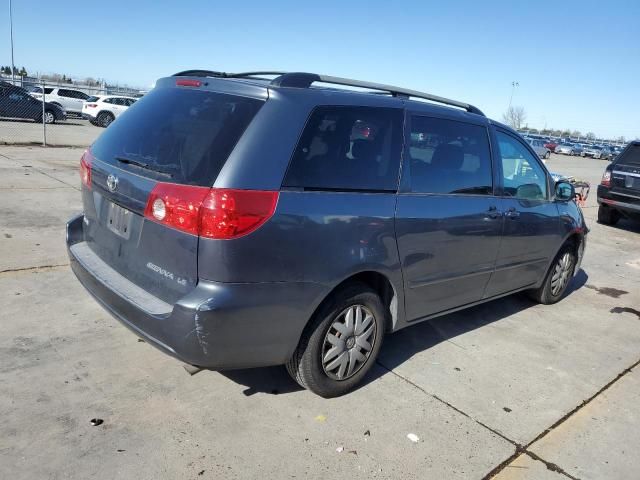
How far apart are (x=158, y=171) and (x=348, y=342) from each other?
1.51 m

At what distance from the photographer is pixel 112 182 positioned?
295cm

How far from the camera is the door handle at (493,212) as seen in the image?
3.99 m

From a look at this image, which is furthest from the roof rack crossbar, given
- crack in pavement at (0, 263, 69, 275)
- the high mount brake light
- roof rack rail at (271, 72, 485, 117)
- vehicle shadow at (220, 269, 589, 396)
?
crack in pavement at (0, 263, 69, 275)

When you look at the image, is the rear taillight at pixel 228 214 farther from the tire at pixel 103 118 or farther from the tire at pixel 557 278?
the tire at pixel 103 118

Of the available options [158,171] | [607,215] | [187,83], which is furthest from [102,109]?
[158,171]

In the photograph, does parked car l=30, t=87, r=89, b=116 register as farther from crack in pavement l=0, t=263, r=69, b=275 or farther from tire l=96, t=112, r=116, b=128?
crack in pavement l=0, t=263, r=69, b=275

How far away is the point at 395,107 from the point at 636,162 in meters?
9.13

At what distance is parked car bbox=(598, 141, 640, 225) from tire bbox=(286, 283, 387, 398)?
8.93 m

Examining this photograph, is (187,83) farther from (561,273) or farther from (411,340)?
(561,273)

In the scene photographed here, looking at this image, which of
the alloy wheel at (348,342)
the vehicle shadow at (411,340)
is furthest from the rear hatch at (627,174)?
the alloy wheel at (348,342)

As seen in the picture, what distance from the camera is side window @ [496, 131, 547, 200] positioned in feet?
14.2

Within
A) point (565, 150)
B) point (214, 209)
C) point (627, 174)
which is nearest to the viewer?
point (214, 209)

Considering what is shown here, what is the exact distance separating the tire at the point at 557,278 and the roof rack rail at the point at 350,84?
196 centimetres

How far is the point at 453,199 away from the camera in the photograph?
3656mm
